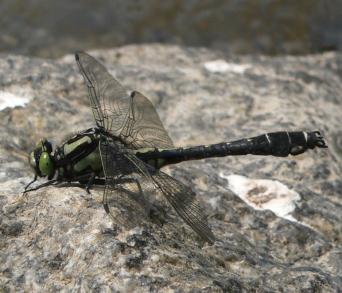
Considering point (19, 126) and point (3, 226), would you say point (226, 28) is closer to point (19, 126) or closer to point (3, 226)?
point (19, 126)

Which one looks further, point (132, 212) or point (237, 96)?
point (237, 96)

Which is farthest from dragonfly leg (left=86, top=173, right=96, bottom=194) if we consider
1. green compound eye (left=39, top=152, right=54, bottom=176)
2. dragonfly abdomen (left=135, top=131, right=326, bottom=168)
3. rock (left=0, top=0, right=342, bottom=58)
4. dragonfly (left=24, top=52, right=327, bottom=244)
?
rock (left=0, top=0, right=342, bottom=58)

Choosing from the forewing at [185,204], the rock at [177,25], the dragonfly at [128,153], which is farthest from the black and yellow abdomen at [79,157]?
the rock at [177,25]

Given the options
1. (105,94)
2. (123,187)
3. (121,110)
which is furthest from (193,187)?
(105,94)

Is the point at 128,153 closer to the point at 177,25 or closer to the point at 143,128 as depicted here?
the point at 143,128

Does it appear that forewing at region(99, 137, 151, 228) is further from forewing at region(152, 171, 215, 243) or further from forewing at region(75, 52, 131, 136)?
forewing at region(75, 52, 131, 136)

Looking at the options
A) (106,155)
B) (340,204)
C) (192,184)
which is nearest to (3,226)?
(106,155)

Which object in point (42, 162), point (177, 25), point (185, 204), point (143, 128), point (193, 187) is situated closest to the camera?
point (185, 204)
